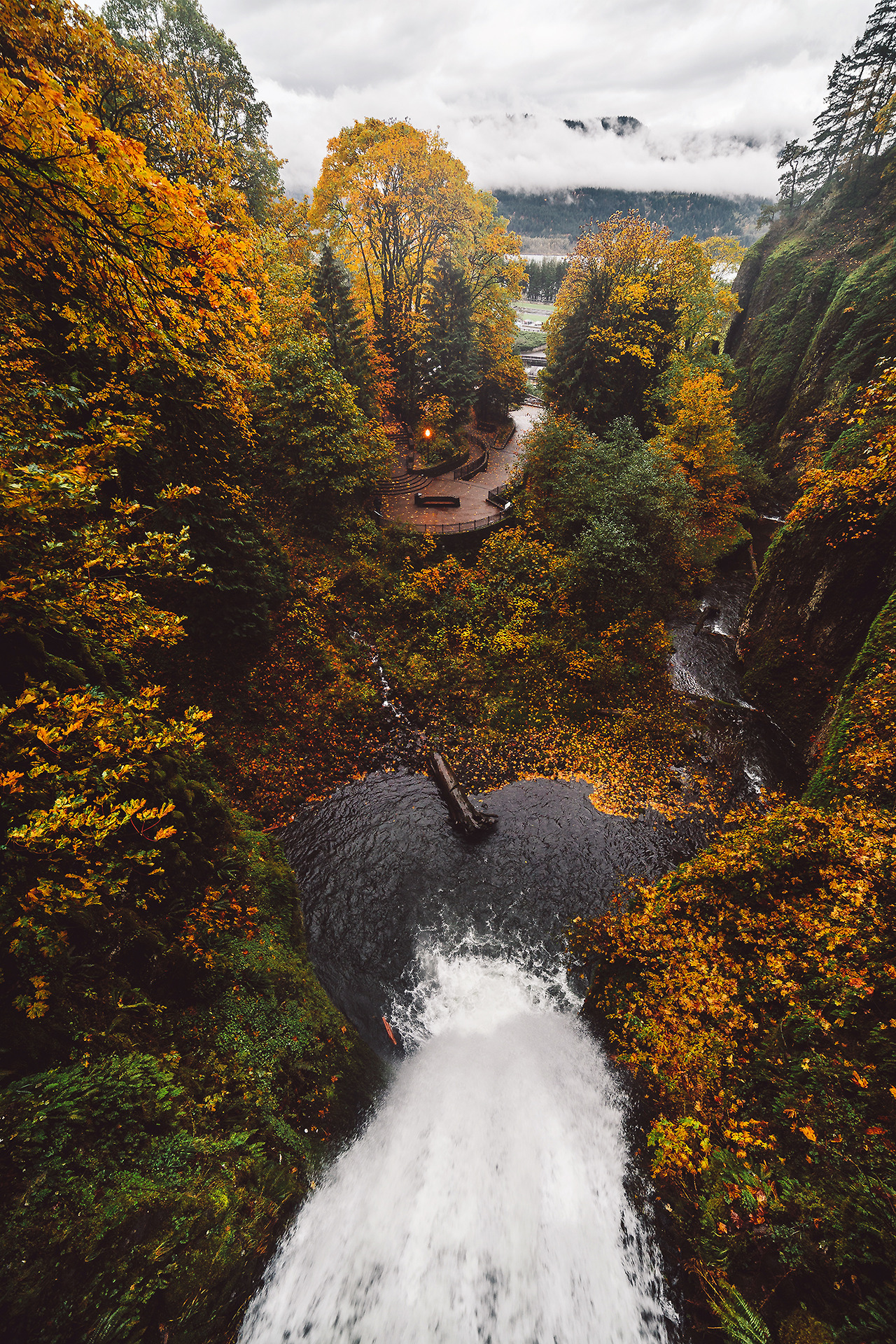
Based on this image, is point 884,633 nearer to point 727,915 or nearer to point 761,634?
point 761,634

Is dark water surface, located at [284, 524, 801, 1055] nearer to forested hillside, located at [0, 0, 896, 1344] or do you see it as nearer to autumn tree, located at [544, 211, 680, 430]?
forested hillside, located at [0, 0, 896, 1344]

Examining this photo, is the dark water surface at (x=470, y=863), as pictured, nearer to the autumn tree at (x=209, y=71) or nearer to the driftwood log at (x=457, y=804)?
the driftwood log at (x=457, y=804)

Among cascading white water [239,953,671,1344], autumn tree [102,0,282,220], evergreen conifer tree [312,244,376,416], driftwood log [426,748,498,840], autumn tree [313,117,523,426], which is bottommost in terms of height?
cascading white water [239,953,671,1344]

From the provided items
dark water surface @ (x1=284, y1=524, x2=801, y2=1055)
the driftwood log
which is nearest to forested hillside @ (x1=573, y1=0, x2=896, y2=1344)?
dark water surface @ (x1=284, y1=524, x2=801, y2=1055)

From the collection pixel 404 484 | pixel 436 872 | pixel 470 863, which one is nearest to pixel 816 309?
pixel 404 484

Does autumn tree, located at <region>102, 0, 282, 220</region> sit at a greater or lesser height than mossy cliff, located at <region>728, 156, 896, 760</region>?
greater

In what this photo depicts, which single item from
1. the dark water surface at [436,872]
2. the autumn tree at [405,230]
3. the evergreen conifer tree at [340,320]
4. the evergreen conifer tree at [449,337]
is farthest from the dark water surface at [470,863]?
the autumn tree at [405,230]
